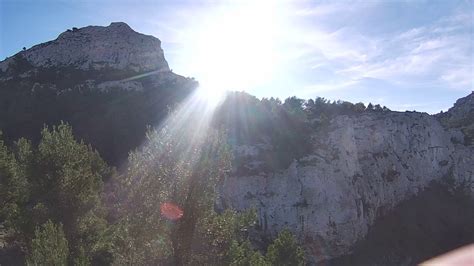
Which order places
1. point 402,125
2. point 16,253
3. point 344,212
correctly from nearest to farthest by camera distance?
point 16,253
point 344,212
point 402,125

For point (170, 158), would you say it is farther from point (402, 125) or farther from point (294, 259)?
point (402, 125)

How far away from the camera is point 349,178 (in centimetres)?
4172

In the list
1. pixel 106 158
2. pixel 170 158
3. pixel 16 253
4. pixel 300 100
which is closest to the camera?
pixel 170 158

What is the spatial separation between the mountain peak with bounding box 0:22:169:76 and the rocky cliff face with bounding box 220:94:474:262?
32605mm

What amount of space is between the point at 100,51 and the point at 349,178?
148 feet

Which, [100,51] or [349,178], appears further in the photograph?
[100,51]

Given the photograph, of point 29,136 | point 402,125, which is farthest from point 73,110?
point 402,125

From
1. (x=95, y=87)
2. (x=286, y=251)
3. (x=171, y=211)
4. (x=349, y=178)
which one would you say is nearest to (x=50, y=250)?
(x=171, y=211)

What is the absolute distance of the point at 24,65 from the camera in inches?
2608

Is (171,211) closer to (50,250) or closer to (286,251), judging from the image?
(50,250)

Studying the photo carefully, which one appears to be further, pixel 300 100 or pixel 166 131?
pixel 300 100

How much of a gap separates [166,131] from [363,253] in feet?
108

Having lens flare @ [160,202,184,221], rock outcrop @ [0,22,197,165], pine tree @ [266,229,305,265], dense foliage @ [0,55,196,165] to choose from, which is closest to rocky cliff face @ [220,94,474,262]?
rock outcrop @ [0,22,197,165]

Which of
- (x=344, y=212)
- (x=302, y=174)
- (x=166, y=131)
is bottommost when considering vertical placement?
(x=344, y=212)
